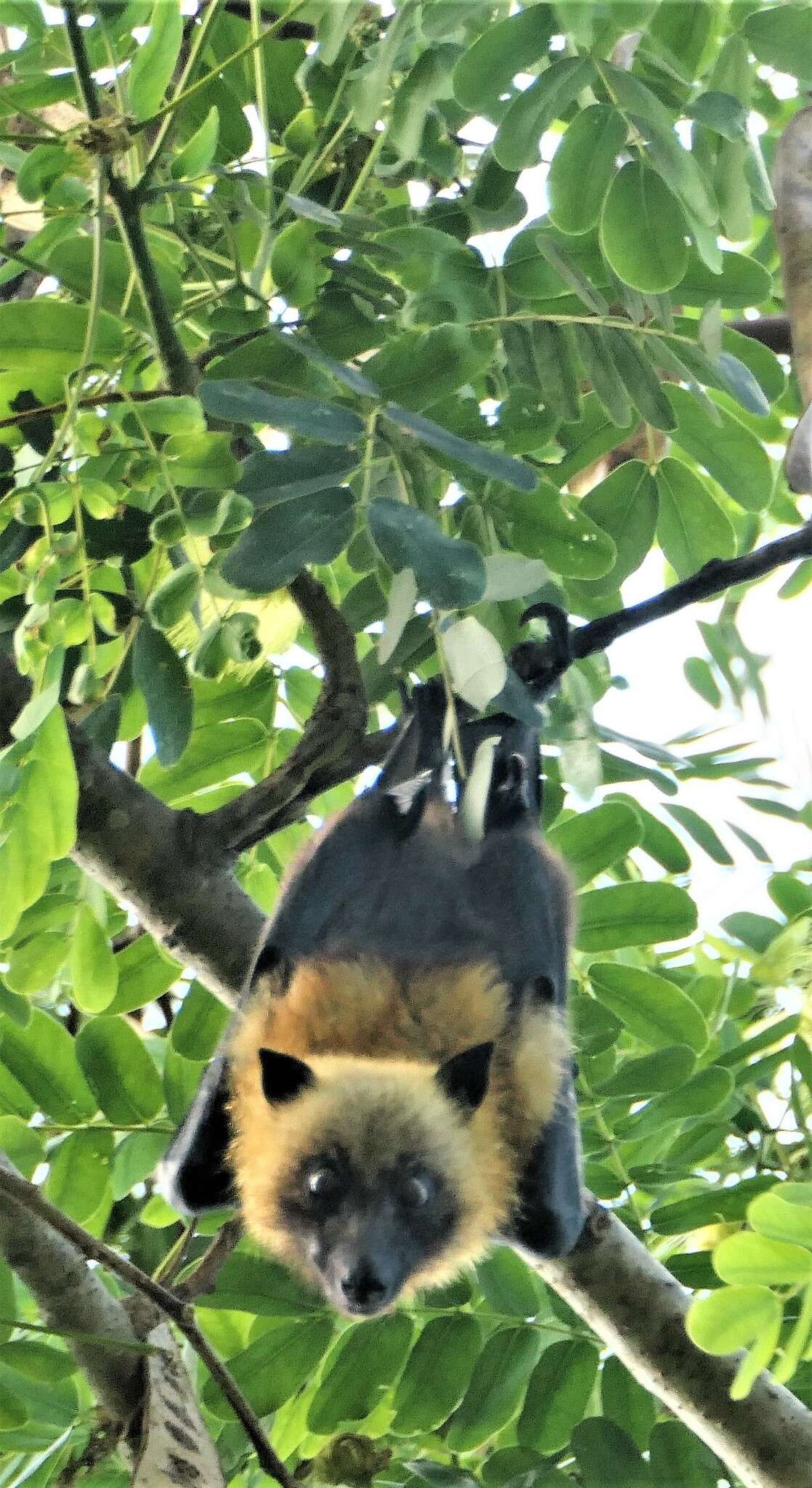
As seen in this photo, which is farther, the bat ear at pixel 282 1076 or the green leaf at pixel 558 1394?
the green leaf at pixel 558 1394

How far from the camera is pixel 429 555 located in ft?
4.52

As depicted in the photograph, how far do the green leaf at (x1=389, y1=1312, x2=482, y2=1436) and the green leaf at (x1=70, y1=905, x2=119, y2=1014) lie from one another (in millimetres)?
658

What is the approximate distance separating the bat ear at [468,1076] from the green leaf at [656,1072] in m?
0.20

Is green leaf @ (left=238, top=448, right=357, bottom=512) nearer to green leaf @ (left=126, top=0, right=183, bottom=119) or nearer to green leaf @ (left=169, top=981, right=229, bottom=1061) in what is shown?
green leaf @ (left=126, top=0, right=183, bottom=119)

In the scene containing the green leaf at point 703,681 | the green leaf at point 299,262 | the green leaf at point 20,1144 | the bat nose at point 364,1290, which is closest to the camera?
the green leaf at point 299,262

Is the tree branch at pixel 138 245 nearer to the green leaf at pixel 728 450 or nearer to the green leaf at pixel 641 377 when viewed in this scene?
the green leaf at pixel 641 377

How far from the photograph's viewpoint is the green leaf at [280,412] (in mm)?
1387

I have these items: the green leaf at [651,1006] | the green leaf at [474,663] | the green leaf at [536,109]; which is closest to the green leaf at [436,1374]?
the green leaf at [651,1006]

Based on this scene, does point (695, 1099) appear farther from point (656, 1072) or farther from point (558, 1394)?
point (558, 1394)

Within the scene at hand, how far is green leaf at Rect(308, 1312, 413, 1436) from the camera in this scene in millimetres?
2006

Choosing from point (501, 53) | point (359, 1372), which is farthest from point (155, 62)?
point (359, 1372)

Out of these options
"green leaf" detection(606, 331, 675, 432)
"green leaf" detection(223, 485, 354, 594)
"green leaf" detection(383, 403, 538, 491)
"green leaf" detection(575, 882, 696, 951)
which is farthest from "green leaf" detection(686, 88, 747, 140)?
"green leaf" detection(575, 882, 696, 951)

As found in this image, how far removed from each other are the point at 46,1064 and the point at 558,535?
3.20 feet

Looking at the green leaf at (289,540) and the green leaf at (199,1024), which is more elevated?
the green leaf at (289,540)
